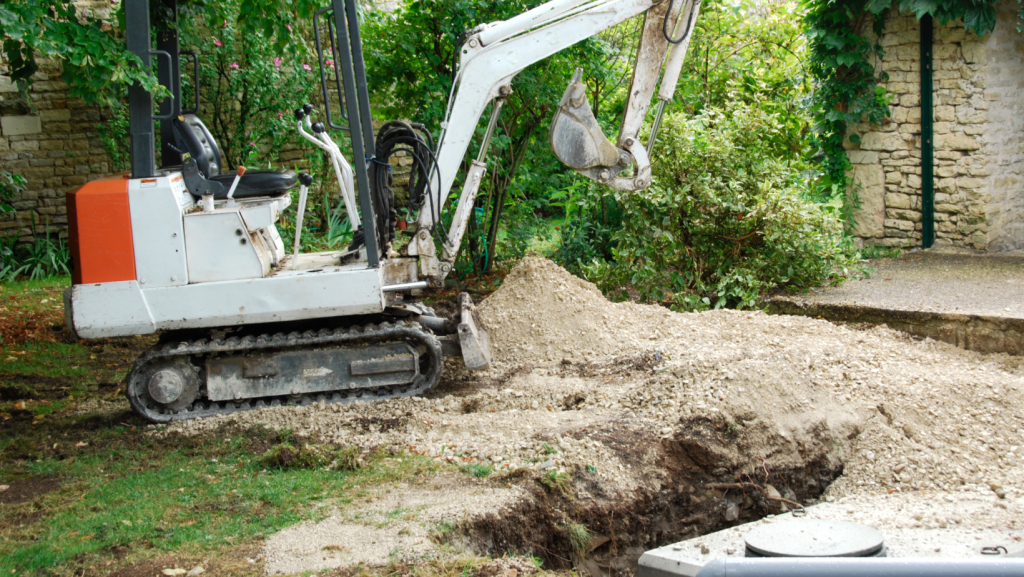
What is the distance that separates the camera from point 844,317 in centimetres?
630

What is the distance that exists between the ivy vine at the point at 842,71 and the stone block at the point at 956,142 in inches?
23.8

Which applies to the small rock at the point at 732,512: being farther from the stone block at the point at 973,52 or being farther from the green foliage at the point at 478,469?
the stone block at the point at 973,52

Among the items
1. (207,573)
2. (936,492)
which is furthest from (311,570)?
(936,492)

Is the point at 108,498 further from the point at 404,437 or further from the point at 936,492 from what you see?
the point at 936,492

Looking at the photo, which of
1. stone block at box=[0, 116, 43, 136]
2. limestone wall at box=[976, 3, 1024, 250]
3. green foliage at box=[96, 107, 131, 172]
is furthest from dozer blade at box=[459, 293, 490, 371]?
stone block at box=[0, 116, 43, 136]

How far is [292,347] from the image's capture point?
487 centimetres

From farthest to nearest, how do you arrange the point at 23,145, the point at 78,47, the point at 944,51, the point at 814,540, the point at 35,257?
the point at 23,145, the point at 35,257, the point at 944,51, the point at 78,47, the point at 814,540

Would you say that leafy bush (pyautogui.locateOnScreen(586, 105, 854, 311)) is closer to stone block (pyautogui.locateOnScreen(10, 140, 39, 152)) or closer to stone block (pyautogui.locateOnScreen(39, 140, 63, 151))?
stone block (pyautogui.locateOnScreen(39, 140, 63, 151))

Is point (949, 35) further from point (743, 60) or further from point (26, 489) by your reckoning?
point (26, 489)

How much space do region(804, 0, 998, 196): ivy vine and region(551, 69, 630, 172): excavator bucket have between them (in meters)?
4.18

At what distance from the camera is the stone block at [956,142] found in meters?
7.77

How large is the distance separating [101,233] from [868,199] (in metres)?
7.55

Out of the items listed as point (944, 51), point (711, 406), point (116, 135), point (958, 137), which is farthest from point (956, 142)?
point (116, 135)

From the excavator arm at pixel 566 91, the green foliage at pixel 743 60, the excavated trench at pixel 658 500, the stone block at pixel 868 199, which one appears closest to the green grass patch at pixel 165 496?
the excavated trench at pixel 658 500
